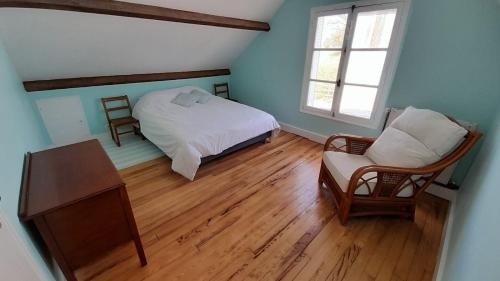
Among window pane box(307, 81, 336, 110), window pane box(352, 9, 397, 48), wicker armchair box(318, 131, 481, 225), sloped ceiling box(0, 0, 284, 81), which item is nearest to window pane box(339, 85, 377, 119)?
window pane box(307, 81, 336, 110)

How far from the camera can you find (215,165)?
275 centimetres

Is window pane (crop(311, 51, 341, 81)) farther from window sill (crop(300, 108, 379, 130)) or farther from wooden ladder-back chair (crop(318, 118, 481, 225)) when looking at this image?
wooden ladder-back chair (crop(318, 118, 481, 225))

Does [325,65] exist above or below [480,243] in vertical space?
above

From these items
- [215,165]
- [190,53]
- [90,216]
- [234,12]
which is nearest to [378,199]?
[215,165]

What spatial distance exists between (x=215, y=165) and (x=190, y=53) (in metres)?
2.18

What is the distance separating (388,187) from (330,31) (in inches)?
90.6

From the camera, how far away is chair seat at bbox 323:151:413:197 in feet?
5.66

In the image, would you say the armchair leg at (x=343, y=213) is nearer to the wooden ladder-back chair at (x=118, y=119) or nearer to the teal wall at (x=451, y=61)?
the teal wall at (x=451, y=61)

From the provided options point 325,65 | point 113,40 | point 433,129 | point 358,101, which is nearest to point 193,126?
point 113,40

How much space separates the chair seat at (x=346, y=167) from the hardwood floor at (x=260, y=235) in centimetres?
34

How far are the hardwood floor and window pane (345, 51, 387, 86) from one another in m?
1.49

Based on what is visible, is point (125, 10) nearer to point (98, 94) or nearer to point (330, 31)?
point (98, 94)

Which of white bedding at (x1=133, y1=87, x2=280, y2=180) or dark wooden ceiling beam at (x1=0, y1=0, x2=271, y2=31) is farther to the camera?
white bedding at (x1=133, y1=87, x2=280, y2=180)

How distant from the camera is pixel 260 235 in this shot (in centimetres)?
173
